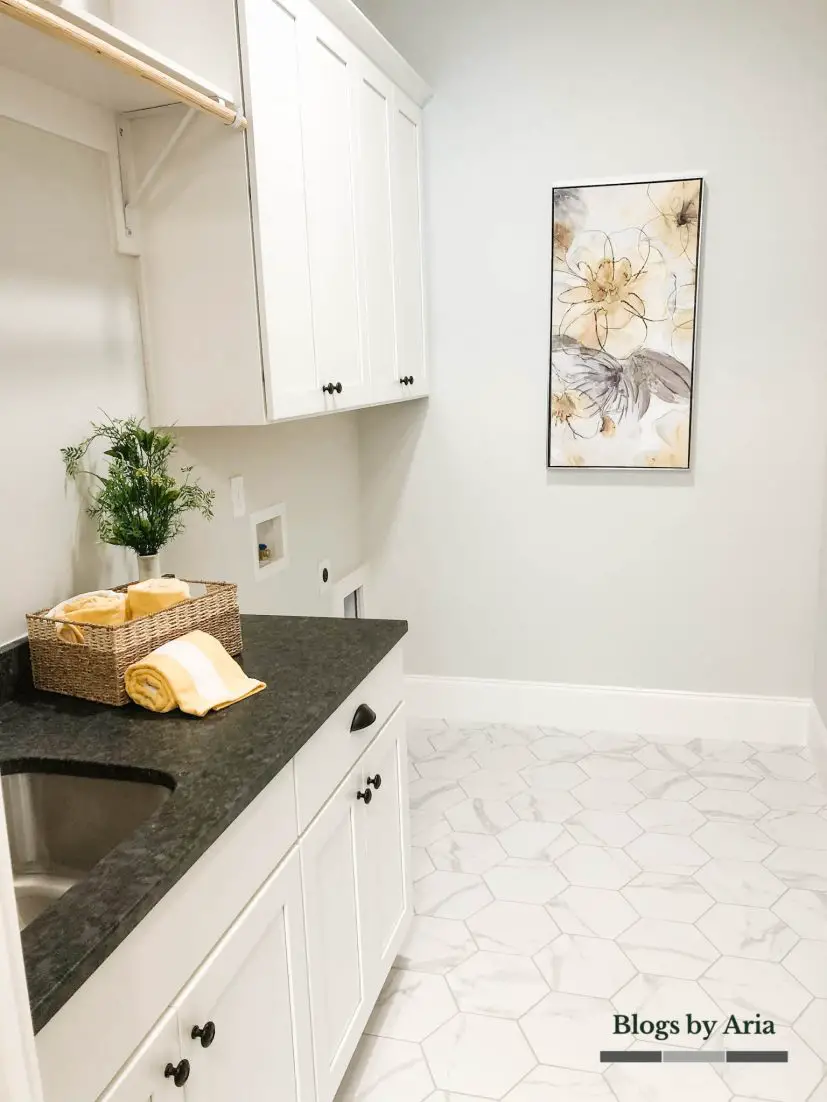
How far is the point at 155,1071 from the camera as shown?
1.05 meters

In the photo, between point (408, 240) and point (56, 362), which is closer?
point (56, 362)

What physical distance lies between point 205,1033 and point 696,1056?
1.26 m

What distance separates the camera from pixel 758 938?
2252 millimetres

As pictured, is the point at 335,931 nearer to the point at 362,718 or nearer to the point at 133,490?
the point at 362,718

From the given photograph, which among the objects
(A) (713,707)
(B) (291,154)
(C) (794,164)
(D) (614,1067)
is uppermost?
(C) (794,164)

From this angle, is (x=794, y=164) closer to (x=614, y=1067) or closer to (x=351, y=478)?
(x=351, y=478)

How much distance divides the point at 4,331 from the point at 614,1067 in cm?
195

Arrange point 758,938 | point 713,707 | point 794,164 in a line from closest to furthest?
1. point 758,938
2. point 794,164
3. point 713,707

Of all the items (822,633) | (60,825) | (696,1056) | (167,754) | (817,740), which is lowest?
(696,1056)

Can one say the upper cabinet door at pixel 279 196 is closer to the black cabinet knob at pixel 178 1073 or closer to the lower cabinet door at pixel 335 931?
the lower cabinet door at pixel 335 931

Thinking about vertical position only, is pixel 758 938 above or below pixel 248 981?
below

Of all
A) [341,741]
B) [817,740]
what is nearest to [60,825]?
[341,741]

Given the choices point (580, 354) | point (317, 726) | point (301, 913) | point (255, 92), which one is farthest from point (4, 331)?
point (580, 354)

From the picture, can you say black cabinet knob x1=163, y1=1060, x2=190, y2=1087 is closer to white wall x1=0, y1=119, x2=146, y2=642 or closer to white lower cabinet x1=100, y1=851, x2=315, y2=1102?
white lower cabinet x1=100, y1=851, x2=315, y2=1102
